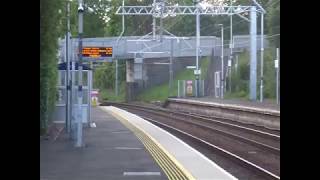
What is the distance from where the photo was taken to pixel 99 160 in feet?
48.5

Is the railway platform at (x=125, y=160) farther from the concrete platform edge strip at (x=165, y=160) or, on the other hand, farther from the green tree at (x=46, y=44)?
the green tree at (x=46, y=44)

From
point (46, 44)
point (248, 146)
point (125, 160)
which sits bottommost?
point (248, 146)

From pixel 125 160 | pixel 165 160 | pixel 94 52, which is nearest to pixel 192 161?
pixel 165 160

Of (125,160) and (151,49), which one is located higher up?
(151,49)

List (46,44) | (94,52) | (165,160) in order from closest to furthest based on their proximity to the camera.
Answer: (165,160)
(46,44)
(94,52)

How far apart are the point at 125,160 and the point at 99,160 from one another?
0.59 m

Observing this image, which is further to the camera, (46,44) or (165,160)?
(46,44)

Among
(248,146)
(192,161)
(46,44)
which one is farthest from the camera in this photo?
(248,146)

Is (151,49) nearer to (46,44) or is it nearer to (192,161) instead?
A: (46,44)

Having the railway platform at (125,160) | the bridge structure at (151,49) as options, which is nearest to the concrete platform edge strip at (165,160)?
the railway platform at (125,160)
